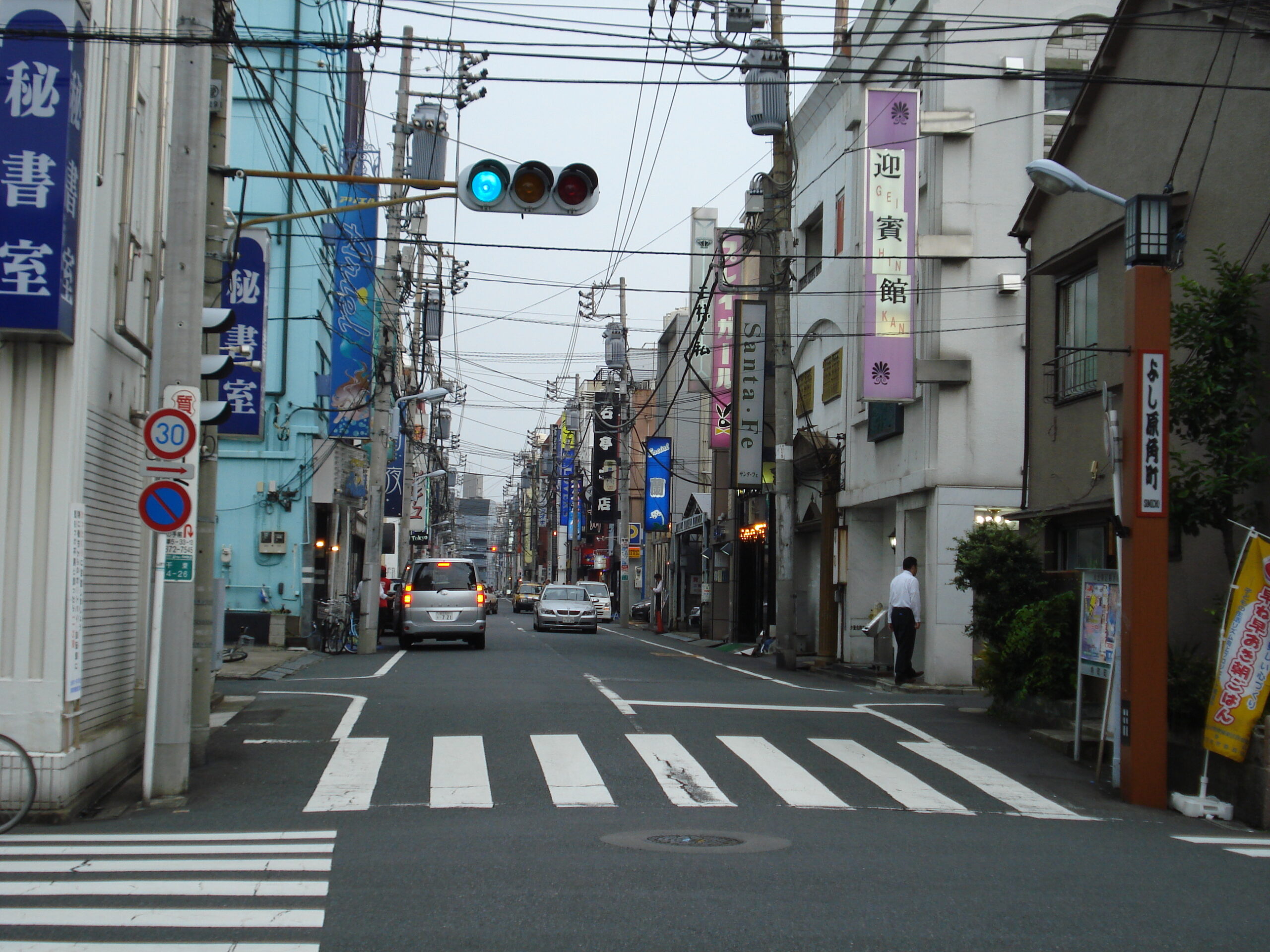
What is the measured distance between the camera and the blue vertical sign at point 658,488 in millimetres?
49719

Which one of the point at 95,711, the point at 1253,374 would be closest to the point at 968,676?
the point at 1253,374

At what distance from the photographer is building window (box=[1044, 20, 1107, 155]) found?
22.6m

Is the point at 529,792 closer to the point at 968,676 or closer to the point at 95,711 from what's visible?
the point at 95,711

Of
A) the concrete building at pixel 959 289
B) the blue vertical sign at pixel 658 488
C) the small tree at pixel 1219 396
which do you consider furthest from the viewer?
the blue vertical sign at pixel 658 488

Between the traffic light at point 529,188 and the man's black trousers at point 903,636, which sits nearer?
the traffic light at point 529,188

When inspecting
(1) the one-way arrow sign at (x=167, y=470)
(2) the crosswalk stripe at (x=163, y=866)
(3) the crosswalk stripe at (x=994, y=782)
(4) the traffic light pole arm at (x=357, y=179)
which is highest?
(4) the traffic light pole arm at (x=357, y=179)

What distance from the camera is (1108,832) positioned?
9.74 m

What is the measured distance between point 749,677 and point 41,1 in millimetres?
15645

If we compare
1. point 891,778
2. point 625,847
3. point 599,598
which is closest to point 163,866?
point 625,847

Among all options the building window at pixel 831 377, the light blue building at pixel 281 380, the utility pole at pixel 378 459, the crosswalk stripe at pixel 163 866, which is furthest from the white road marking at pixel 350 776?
the building window at pixel 831 377

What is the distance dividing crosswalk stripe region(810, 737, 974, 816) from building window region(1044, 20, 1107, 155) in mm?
13929

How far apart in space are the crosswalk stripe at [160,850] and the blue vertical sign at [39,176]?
352 cm

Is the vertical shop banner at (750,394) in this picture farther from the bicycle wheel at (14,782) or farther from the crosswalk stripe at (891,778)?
the bicycle wheel at (14,782)

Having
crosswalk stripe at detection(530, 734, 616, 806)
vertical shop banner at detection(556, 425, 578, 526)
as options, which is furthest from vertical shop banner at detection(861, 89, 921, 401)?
vertical shop banner at detection(556, 425, 578, 526)
